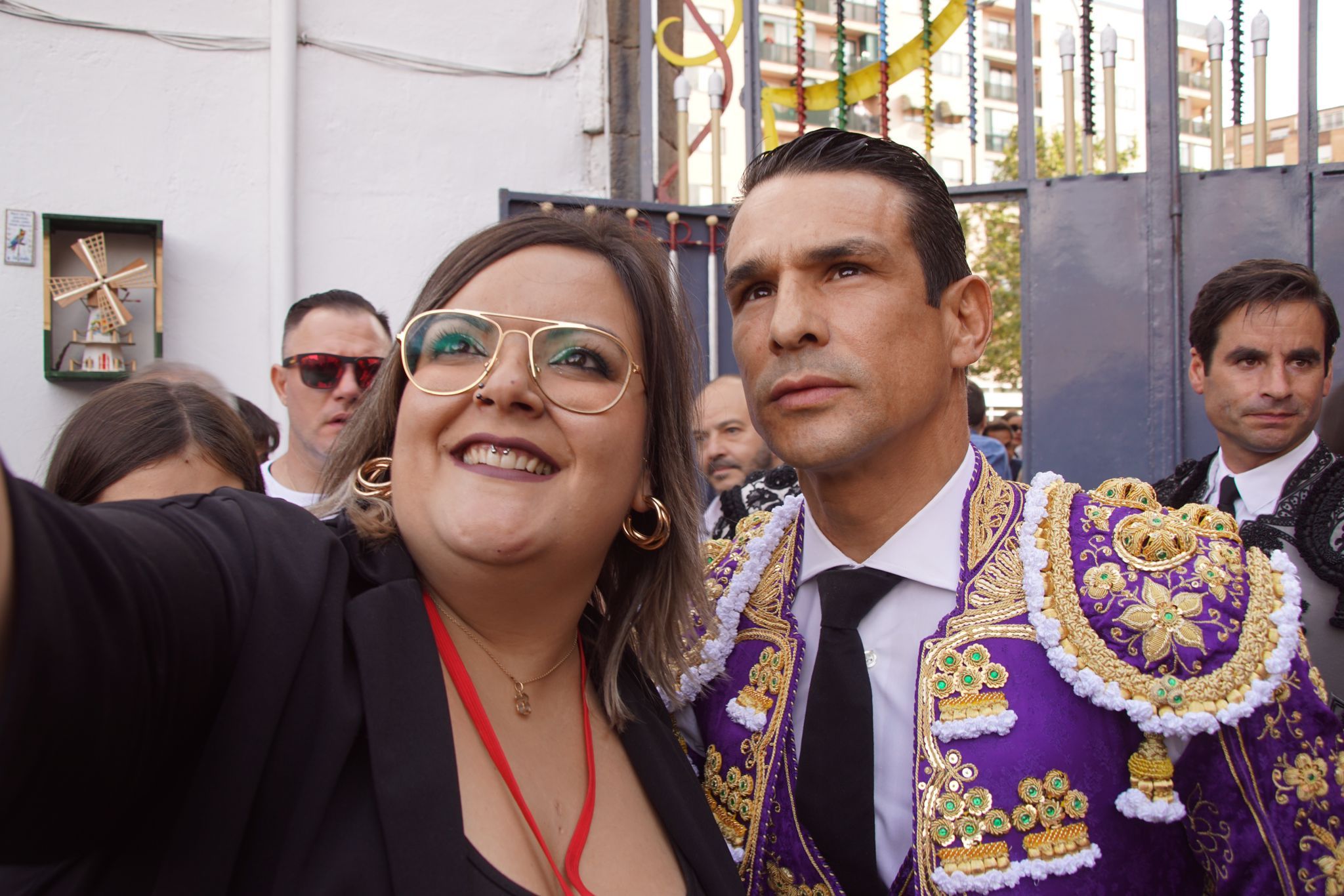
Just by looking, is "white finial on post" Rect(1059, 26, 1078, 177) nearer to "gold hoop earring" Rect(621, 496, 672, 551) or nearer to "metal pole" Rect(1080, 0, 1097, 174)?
"metal pole" Rect(1080, 0, 1097, 174)

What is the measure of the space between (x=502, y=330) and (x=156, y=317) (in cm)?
377

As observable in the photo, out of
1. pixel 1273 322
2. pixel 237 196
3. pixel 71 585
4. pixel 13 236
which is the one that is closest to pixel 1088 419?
pixel 1273 322

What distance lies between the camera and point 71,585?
806 millimetres

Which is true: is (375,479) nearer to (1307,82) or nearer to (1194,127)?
(1307,82)

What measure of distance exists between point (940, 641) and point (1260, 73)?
3819 mm

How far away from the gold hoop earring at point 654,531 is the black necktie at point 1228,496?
6.84ft

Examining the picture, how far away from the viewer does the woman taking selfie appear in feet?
2.83

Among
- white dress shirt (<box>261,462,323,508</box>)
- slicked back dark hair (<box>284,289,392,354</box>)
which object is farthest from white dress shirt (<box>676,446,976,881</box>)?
slicked back dark hair (<box>284,289,392,354</box>)

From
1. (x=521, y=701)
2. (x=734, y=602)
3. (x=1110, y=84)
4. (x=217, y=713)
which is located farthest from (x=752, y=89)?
(x=217, y=713)

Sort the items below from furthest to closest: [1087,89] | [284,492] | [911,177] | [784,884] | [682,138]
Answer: [682,138]
[1087,89]
[284,492]
[911,177]
[784,884]

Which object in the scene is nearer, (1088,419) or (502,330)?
(502,330)

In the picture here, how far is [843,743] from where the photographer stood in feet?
5.40

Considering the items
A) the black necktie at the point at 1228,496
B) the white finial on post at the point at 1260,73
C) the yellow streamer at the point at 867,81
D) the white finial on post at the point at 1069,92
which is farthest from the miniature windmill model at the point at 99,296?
the white finial on post at the point at 1260,73

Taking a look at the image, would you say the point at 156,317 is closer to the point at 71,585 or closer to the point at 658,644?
the point at 658,644
